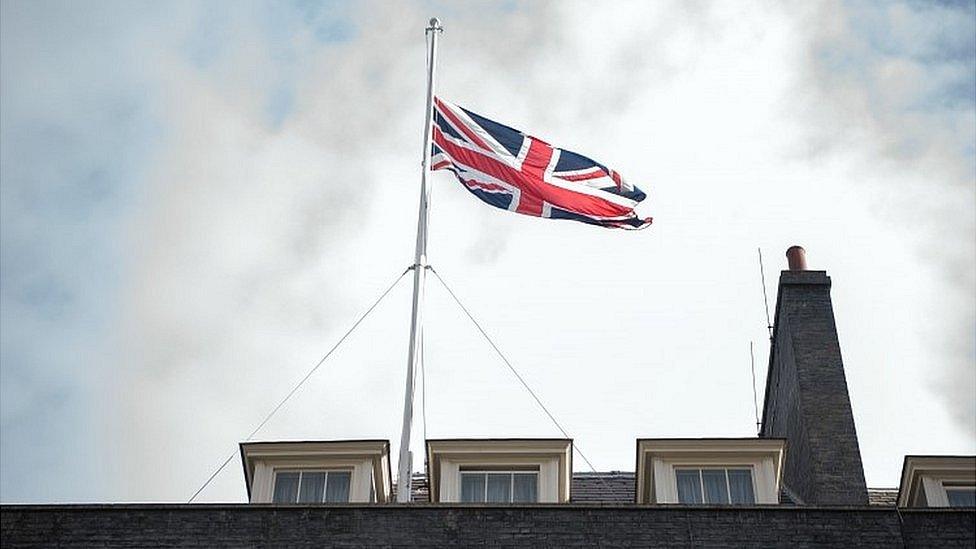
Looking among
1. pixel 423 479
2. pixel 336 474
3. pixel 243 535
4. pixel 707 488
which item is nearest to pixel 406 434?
pixel 336 474

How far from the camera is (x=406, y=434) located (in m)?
25.3

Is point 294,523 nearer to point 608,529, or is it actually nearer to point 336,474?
point 336,474

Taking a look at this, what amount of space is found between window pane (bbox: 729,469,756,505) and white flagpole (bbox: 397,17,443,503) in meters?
4.82

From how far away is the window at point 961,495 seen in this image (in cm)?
2520

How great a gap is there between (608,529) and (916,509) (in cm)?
438

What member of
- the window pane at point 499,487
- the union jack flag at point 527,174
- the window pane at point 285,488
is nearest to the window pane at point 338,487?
the window pane at point 285,488

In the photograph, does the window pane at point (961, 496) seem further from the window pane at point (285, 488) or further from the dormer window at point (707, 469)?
the window pane at point (285, 488)

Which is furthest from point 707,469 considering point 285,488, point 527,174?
point 527,174

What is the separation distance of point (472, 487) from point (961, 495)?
7333mm

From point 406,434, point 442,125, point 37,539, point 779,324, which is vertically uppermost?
point 442,125

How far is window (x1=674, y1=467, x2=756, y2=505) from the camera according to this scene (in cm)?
2520

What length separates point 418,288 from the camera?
27.7 m

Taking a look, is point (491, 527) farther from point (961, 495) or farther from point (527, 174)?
point (527, 174)

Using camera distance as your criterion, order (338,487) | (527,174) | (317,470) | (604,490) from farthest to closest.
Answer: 1. (604,490)
2. (527,174)
3. (317,470)
4. (338,487)
